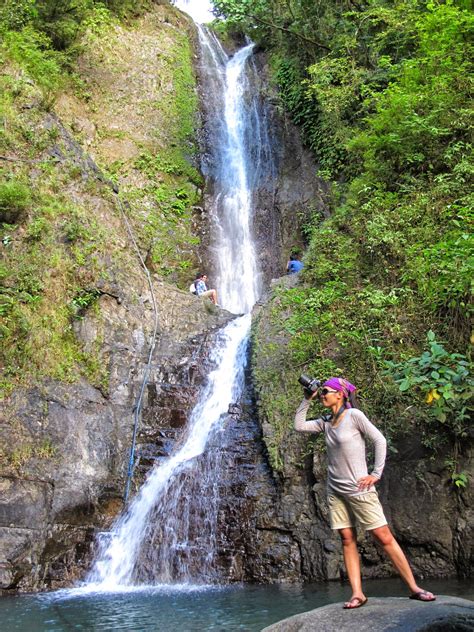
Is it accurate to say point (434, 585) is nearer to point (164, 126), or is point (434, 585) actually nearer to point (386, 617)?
point (386, 617)

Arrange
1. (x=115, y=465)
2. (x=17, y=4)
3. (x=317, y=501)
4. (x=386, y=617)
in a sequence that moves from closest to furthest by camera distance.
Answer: (x=386, y=617), (x=317, y=501), (x=115, y=465), (x=17, y=4)

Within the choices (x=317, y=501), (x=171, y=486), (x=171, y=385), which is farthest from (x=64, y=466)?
(x=317, y=501)

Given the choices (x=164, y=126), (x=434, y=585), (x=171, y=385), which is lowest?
(x=434, y=585)

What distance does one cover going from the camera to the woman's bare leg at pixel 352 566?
4340mm

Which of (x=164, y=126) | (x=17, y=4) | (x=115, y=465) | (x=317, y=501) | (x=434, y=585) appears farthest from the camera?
(x=164, y=126)

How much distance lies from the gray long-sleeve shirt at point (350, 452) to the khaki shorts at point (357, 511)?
57 mm

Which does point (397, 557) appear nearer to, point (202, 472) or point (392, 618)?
point (392, 618)

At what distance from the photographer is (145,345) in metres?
11.3

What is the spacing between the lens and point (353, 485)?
4449 millimetres

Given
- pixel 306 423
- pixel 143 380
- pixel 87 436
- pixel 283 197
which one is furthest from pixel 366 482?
pixel 283 197

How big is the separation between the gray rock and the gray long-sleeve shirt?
0.83 metres

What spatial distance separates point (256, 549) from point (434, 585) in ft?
7.58

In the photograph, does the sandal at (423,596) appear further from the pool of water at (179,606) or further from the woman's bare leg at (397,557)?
the pool of water at (179,606)

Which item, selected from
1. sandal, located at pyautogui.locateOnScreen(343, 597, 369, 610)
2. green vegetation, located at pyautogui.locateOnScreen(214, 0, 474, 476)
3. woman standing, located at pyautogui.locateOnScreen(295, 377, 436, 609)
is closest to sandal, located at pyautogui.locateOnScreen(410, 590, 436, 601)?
woman standing, located at pyautogui.locateOnScreen(295, 377, 436, 609)
